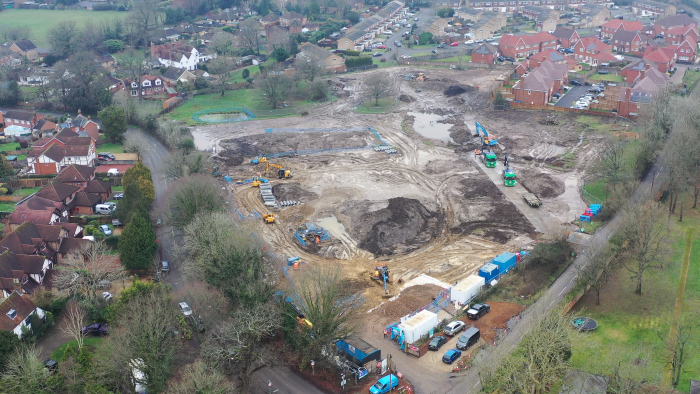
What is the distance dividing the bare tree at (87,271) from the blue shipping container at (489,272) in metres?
22.1

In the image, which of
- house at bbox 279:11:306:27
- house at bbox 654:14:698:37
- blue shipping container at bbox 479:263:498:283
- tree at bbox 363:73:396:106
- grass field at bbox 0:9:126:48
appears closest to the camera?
blue shipping container at bbox 479:263:498:283

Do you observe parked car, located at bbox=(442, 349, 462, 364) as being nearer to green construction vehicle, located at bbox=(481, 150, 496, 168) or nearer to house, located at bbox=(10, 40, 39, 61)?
green construction vehicle, located at bbox=(481, 150, 496, 168)

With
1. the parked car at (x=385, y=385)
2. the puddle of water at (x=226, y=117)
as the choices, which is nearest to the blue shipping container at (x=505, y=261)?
the parked car at (x=385, y=385)

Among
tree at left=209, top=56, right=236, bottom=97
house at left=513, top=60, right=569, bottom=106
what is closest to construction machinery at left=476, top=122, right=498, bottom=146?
house at left=513, top=60, right=569, bottom=106

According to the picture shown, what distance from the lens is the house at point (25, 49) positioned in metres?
102

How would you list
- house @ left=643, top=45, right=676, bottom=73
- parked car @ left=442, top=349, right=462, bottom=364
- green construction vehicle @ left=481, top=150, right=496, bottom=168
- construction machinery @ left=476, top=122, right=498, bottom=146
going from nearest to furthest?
1. parked car @ left=442, top=349, right=462, bottom=364
2. green construction vehicle @ left=481, top=150, right=496, bottom=168
3. construction machinery @ left=476, top=122, right=498, bottom=146
4. house @ left=643, top=45, right=676, bottom=73

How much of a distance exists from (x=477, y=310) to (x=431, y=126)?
3907cm

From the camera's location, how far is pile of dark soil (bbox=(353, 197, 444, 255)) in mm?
44812

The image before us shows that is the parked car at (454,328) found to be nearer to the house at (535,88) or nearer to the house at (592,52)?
the house at (535,88)

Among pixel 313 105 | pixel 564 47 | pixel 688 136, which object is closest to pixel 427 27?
pixel 564 47

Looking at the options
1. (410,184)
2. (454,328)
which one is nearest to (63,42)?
(410,184)

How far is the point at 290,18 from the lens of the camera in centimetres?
12431

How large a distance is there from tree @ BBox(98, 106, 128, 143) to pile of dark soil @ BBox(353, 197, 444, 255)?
32364 mm

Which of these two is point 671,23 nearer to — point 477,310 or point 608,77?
point 608,77
